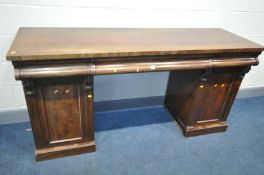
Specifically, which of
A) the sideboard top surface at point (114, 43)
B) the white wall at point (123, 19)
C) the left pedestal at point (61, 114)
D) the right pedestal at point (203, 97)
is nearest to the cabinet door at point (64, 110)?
the left pedestal at point (61, 114)

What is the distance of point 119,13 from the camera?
159 centimetres

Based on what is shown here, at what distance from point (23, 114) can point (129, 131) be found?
0.88 metres

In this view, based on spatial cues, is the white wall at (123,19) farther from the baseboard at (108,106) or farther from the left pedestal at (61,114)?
the left pedestal at (61,114)

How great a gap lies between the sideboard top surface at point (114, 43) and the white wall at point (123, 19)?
8 centimetres

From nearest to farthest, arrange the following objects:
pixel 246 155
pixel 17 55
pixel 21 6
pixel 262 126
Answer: pixel 17 55
pixel 21 6
pixel 246 155
pixel 262 126

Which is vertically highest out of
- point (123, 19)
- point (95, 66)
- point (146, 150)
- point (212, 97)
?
point (123, 19)

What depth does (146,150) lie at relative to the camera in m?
1.67

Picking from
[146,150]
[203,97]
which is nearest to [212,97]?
[203,97]

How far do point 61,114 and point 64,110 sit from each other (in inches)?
1.4

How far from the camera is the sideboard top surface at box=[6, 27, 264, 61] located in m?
1.10

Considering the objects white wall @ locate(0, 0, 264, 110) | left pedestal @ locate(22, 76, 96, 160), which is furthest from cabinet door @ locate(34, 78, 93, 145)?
white wall @ locate(0, 0, 264, 110)

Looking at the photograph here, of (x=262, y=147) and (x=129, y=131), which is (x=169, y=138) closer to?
(x=129, y=131)

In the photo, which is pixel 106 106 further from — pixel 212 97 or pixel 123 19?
pixel 212 97

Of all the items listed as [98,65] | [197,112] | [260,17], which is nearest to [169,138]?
[197,112]
